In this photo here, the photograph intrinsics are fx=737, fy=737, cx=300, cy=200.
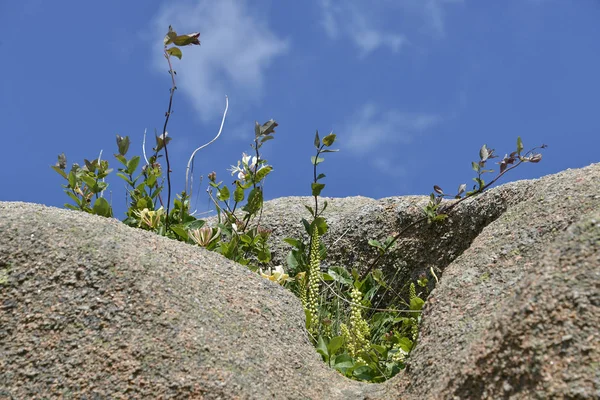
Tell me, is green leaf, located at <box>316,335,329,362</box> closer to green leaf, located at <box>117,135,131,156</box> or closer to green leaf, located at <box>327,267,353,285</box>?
green leaf, located at <box>327,267,353,285</box>

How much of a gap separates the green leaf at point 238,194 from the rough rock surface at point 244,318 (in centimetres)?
142

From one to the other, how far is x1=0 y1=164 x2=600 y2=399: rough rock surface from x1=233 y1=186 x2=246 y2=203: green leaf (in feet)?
4.65

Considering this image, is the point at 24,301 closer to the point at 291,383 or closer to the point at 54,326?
the point at 54,326

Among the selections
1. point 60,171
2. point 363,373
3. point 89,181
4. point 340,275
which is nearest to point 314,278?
point 340,275

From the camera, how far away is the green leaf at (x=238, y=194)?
509 cm

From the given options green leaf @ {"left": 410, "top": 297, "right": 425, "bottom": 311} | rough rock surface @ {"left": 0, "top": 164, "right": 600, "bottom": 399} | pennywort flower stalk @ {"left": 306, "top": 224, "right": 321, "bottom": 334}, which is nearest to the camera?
rough rock surface @ {"left": 0, "top": 164, "right": 600, "bottom": 399}

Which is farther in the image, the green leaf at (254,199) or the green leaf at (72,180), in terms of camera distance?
the green leaf at (72,180)

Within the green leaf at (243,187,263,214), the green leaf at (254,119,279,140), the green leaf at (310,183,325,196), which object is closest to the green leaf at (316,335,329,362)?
the green leaf at (310,183,325,196)

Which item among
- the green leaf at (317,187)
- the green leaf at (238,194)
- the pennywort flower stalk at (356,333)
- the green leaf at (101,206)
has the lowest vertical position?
the pennywort flower stalk at (356,333)

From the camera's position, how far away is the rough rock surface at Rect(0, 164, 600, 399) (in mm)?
2363

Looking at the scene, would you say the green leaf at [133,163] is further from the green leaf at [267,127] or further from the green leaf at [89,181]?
the green leaf at [267,127]

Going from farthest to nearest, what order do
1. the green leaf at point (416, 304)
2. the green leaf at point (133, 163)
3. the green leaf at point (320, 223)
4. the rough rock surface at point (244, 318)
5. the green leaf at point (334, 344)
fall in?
the green leaf at point (133, 163) → the green leaf at point (320, 223) → the green leaf at point (416, 304) → the green leaf at point (334, 344) → the rough rock surface at point (244, 318)

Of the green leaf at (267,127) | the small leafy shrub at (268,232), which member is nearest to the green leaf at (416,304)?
the small leafy shrub at (268,232)

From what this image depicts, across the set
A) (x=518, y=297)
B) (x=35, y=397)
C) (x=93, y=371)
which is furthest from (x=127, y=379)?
(x=518, y=297)
